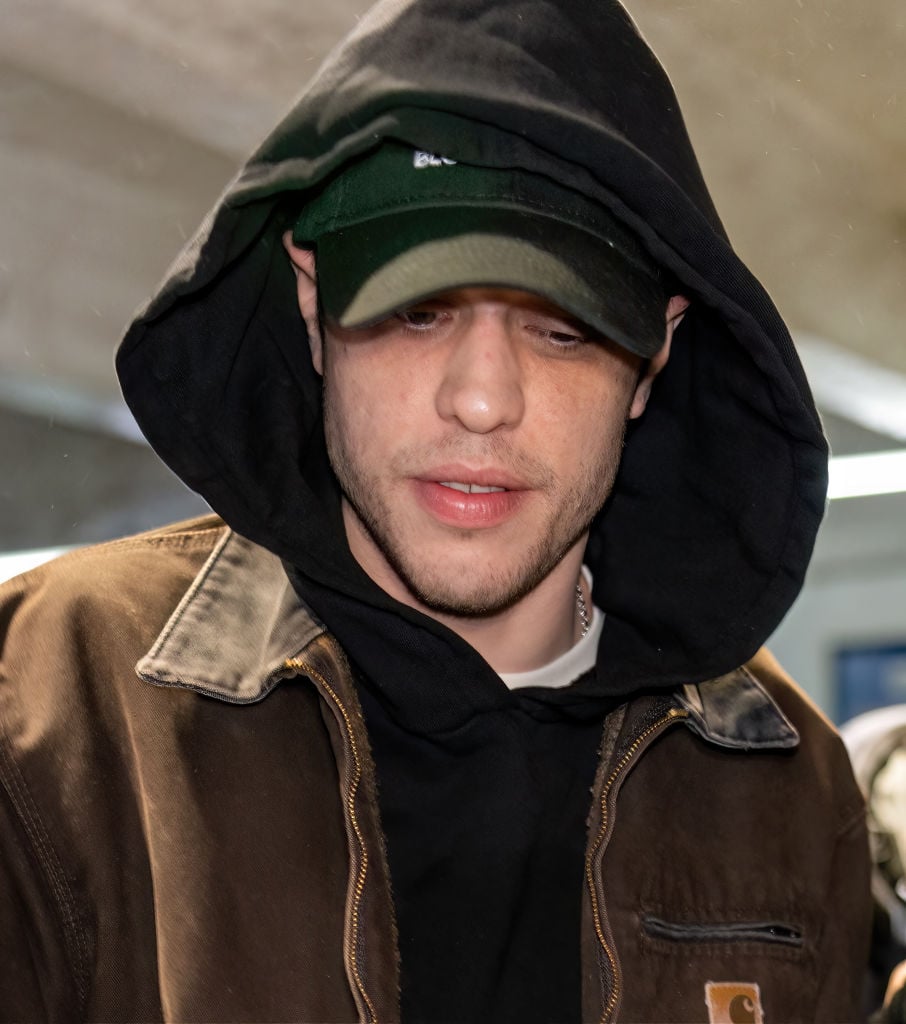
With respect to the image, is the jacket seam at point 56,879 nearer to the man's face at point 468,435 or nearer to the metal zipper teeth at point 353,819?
the metal zipper teeth at point 353,819

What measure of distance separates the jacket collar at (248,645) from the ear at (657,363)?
0.30 metres

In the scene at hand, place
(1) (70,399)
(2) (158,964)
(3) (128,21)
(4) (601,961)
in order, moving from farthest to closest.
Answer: (1) (70,399) → (3) (128,21) → (4) (601,961) → (2) (158,964)

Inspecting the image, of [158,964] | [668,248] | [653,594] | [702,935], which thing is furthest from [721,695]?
[158,964]

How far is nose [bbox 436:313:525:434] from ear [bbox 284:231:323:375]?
18 cm

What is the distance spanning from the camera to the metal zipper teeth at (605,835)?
1.17 m

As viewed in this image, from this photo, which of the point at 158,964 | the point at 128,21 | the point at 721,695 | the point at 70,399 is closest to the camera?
the point at 158,964

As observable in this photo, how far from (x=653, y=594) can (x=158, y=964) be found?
2.05 feet

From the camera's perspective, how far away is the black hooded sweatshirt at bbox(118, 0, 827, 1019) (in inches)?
41.3

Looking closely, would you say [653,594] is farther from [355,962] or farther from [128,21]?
[128,21]

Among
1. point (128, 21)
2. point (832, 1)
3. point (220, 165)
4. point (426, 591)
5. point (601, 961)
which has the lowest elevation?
point (601, 961)

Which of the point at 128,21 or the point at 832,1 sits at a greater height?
the point at 832,1

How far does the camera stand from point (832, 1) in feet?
5.64

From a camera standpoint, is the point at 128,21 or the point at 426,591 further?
the point at 128,21

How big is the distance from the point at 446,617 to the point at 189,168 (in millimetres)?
693
